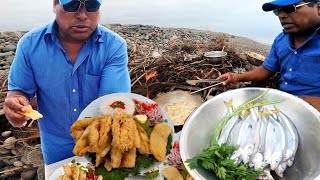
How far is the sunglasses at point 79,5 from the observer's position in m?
2.95

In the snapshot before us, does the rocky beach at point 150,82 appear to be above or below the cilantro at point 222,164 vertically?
below

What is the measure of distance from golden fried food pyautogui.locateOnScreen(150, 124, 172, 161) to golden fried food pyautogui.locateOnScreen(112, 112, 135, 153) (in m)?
0.18

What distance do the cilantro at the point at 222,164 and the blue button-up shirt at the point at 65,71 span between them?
1179 mm

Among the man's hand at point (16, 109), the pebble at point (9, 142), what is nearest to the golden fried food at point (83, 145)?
the man's hand at point (16, 109)

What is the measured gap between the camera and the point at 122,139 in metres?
2.36

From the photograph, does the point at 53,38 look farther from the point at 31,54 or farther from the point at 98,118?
the point at 98,118


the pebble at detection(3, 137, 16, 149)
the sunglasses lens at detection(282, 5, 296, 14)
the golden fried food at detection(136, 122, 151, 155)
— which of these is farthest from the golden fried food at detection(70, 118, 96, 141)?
the pebble at detection(3, 137, 16, 149)

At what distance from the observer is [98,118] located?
2580 millimetres

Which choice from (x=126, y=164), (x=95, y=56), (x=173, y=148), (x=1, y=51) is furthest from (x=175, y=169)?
(x=1, y=51)

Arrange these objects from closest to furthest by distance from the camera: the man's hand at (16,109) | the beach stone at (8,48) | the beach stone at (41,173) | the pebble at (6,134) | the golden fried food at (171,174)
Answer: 1. the man's hand at (16,109)
2. the golden fried food at (171,174)
3. the beach stone at (41,173)
4. the pebble at (6,134)
5. the beach stone at (8,48)

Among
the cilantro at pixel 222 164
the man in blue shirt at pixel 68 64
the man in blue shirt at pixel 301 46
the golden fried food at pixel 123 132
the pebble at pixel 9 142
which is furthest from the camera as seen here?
the pebble at pixel 9 142

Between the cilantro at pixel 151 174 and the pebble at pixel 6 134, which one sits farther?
the pebble at pixel 6 134

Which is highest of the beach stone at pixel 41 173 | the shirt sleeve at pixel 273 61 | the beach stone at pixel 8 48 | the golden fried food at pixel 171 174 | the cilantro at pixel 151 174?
the shirt sleeve at pixel 273 61

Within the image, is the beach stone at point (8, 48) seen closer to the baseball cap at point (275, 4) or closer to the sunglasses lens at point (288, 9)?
the baseball cap at point (275, 4)
